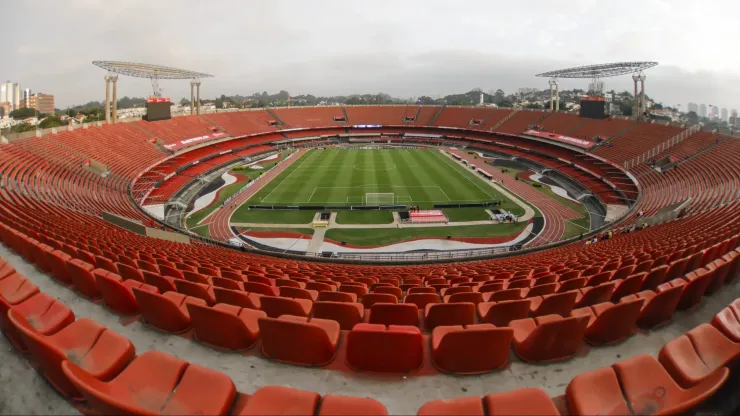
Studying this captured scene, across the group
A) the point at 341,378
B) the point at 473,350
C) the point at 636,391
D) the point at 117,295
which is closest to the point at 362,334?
the point at 341,378

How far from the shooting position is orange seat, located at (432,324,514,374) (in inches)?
146

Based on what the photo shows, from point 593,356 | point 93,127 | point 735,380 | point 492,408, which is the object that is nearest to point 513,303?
point 593,356

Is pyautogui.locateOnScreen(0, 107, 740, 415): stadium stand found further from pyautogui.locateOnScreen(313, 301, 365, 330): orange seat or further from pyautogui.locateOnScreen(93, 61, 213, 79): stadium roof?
pyautogui.locateOnScreen(93, 61, 213, 79): stadium roof

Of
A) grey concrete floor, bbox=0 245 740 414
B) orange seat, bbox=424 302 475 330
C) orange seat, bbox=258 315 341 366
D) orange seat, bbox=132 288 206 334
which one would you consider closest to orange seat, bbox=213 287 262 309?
orange seat, bbox=132 288 206 334

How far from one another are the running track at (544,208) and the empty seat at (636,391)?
2463cm

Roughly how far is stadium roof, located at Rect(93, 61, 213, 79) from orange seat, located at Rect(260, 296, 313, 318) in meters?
54.4

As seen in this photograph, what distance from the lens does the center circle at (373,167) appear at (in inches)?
1917

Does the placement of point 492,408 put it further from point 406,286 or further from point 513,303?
point 406,286

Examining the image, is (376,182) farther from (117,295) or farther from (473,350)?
(473,350)

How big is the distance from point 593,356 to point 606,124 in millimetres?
57911

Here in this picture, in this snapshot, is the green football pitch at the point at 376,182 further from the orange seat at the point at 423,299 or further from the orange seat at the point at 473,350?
the orange seat at the point at 473,350

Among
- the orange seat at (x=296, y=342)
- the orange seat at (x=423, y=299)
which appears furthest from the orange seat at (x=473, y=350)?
the orange seat at (x=423, y=299)

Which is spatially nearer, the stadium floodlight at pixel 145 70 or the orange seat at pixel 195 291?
the orange seat at pixel 195 291

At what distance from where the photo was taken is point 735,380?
2.89 m
